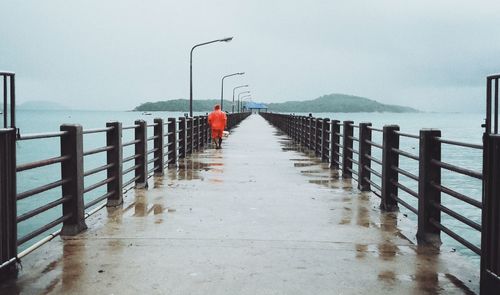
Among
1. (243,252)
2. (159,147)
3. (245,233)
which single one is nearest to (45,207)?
(243,252)

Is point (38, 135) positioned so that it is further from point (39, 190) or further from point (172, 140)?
point (172, 140)

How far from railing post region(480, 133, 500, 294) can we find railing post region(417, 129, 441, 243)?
2024mm

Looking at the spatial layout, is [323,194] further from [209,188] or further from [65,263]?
[65,263]

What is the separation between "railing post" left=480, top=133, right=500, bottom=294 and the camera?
4259mm

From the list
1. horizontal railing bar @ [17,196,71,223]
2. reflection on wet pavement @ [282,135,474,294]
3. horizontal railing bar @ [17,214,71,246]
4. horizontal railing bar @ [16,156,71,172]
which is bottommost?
reflection on wet pavement @ [282,135,474,294]

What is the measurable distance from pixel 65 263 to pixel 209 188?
215 inches

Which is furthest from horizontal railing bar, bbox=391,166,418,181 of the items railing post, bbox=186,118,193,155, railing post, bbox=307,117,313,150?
railing post, bbox=307,117,313,150

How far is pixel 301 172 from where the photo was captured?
1382 cm

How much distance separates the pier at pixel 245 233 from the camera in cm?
474

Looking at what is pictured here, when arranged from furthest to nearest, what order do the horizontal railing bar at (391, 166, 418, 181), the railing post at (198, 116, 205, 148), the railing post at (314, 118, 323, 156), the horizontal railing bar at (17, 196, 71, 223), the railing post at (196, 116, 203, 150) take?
the railing post at (198, 116, 205, 148)
the railing post at (196, 116, 203, 150)
the railing post at (314, 118, 323, 156)
the horizontal railing bar at (391, 166, 418, 181)
the horizontal railing bar at (17, 196, 71, 223)

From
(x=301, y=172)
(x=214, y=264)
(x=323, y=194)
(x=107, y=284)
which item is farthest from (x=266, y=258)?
(x=301, y=172)

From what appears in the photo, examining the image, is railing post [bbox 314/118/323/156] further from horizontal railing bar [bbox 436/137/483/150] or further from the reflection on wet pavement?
horizontal railing bar [bbox 436/137/483/150]

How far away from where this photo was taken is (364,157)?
10.5 metres

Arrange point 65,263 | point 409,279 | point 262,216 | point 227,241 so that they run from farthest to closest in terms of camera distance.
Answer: point 262,216 → point 227,241 → point 65,263 → point 409,279
